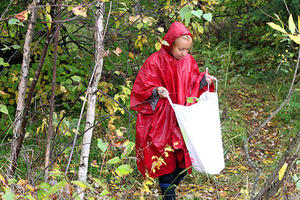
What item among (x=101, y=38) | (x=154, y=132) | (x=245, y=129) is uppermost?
(x=101, y=38)

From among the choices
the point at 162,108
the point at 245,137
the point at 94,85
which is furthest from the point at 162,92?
the point at 245,137

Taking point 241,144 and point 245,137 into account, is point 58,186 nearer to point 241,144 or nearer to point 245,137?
point 241,144

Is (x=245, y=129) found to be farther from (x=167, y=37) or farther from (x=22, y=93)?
(x=22, y=93)

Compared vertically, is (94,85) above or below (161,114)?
above

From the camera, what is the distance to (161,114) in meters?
2.56

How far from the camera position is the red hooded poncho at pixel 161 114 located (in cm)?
254

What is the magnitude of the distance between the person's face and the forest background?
10.1 inches

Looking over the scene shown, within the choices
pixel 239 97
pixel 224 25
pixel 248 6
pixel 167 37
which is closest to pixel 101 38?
pixel 167 37

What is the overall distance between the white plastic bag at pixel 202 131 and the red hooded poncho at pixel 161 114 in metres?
0.16

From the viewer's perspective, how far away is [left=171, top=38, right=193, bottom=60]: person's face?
Answer: 242 cm

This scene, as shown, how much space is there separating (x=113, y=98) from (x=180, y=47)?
1035 mm

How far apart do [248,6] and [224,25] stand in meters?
1.15

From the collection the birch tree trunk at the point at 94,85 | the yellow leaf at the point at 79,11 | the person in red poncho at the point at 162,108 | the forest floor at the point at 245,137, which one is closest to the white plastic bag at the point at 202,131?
the person in red poncho at the point at 162,108

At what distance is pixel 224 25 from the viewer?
26.5 feet
